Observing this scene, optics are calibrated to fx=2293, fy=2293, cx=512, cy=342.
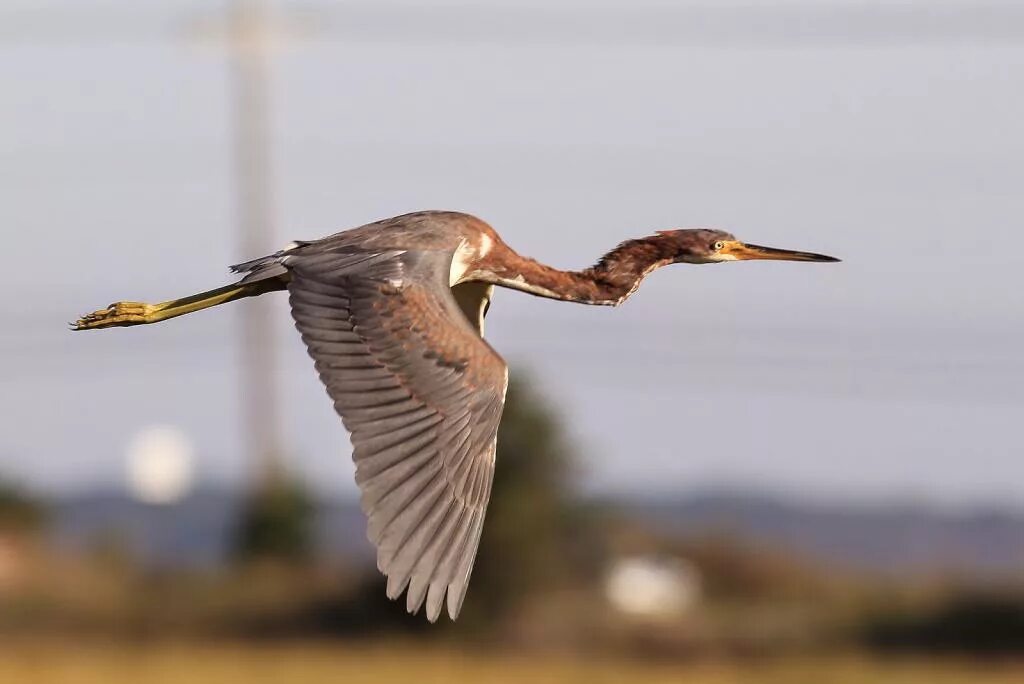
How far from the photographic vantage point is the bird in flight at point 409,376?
868 centimetres

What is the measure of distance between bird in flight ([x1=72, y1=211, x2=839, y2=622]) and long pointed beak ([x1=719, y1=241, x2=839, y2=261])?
5.27ft

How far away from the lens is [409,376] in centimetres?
916

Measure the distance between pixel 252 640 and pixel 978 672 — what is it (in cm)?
1081

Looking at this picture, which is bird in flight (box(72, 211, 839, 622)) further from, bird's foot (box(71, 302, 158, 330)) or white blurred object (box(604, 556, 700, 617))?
white blurred object (box(604, 556, 700, 617))

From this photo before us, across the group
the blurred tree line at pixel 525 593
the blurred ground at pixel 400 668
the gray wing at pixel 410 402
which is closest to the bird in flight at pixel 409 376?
the gray wing at pixel 410 402

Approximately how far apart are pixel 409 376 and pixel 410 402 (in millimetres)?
113

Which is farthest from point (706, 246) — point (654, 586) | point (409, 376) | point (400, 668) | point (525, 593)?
point (654, 586)

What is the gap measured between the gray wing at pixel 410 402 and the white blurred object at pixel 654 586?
1093 inches

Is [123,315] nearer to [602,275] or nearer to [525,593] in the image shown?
[602,275]

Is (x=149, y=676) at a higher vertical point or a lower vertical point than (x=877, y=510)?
higher

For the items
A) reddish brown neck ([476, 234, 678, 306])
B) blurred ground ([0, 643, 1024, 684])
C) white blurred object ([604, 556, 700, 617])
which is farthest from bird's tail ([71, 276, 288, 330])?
white blurred object ([604, 556, 700, 617])

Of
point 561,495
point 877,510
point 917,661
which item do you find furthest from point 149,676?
point 877,510

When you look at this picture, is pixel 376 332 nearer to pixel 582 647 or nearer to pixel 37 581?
pixel 582 647

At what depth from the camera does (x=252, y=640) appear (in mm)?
33750
